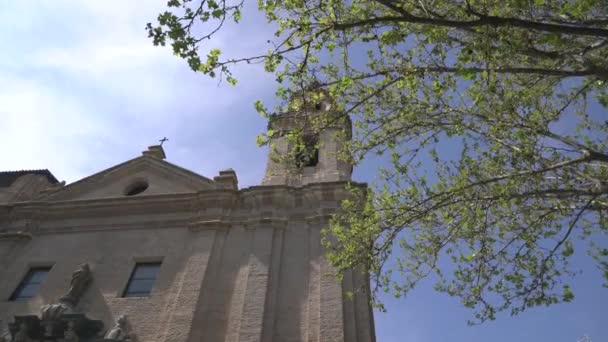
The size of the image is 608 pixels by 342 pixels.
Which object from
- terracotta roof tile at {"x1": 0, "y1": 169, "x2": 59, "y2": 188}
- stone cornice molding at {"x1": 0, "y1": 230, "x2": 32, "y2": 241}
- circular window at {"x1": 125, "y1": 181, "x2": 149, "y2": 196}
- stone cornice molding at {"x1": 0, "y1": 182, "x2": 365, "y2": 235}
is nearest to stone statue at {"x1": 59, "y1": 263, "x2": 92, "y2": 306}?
stone cornice molding at {"x1": 0, "y1": 182, "x2": 365, "y2": 235}

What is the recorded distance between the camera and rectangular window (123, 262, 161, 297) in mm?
13141

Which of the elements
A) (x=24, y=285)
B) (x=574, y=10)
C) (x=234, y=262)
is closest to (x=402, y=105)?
(x=574, y=10)

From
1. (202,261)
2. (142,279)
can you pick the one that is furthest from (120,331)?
(202,261)

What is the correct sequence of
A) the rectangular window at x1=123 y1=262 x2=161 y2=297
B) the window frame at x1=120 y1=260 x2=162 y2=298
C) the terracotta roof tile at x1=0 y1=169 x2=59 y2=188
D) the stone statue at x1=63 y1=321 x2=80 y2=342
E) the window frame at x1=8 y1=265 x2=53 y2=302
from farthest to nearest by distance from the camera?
the terracotta roof tile at x1=0 y1=169 x2=59 y2=188
the window frame at x1=8 y1=265 x2=53 y2=302
the rectangular window at x1=123 y1=262 x2=161 y2=297
the window frame at x1=120 y1=260 x2=162 y2=298
the stone statue at x1=63 y1=321 x2=80 y2=342

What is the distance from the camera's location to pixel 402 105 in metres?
9.55

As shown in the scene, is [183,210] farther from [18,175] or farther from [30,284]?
[18,175]

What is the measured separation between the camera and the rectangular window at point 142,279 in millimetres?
13141

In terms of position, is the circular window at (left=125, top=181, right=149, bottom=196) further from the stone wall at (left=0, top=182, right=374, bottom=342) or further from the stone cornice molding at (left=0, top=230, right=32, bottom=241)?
the stone cornice molding at (left=0, top=230, right=32, bottom=241)

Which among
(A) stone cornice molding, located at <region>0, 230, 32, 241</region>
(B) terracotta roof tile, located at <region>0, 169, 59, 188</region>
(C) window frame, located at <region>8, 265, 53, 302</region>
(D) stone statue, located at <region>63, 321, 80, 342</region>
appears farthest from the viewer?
(B) terracotta roof tile, located at <region>0, 169, 59, 188</region>

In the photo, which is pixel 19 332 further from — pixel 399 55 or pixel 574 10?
pixel 574 10

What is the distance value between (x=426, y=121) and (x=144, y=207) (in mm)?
10076

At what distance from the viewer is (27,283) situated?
14.3 m

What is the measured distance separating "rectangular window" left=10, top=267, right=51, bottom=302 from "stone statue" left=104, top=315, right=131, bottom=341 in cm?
340

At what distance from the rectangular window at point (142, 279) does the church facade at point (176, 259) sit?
35 mm
